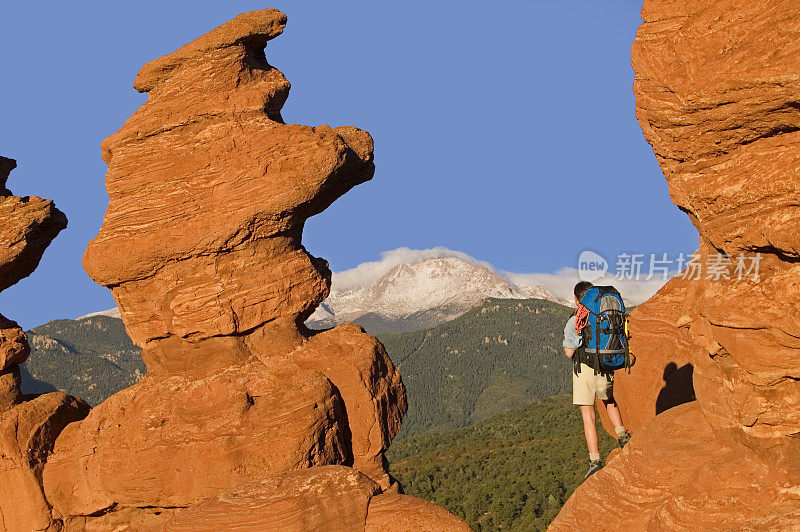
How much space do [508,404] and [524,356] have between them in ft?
66.3

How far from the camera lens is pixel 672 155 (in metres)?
16.3

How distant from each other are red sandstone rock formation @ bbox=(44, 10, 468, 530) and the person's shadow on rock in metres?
6.91

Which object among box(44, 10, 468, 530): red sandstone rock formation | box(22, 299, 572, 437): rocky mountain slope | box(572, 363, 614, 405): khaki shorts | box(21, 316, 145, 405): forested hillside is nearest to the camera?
box(572, 363, 614, 405): khaki shorts

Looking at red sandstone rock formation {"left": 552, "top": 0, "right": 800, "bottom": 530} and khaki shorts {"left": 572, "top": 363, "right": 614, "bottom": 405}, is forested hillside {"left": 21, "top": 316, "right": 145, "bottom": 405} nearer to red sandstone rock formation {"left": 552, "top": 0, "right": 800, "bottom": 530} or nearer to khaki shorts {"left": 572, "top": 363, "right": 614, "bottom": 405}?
khaki shorts {"left": 572, "top": 363, "right": 614, "bottom": 405}

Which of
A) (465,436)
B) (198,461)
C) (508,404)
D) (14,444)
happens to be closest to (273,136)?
(198,461)

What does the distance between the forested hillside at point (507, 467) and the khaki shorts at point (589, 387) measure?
22.4 m

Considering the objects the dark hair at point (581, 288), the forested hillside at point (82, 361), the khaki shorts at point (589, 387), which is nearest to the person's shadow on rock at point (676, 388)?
the khaki shorts at point (589, 387)

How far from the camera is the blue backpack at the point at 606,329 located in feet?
54.3

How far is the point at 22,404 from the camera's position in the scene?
81.4 feet

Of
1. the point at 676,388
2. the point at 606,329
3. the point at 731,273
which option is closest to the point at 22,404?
the point at 606,329

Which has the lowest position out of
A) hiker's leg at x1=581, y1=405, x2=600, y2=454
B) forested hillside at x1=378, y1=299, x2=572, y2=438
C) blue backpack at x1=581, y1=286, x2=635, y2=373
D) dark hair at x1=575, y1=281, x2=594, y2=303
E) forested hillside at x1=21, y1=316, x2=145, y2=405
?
forested hillside at x1=378, y1=299, x2=572, y2=438

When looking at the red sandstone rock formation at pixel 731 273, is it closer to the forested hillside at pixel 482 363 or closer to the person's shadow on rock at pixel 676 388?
the person's shadow on rock at pixel 676 388

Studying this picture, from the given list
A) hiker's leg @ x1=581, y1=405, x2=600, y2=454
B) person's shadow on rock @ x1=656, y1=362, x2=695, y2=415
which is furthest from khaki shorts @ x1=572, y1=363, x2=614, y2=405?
person's shadow on rock @ x1=656, y1=362, x2=695, y2=415

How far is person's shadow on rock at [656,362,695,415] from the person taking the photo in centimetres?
2316
